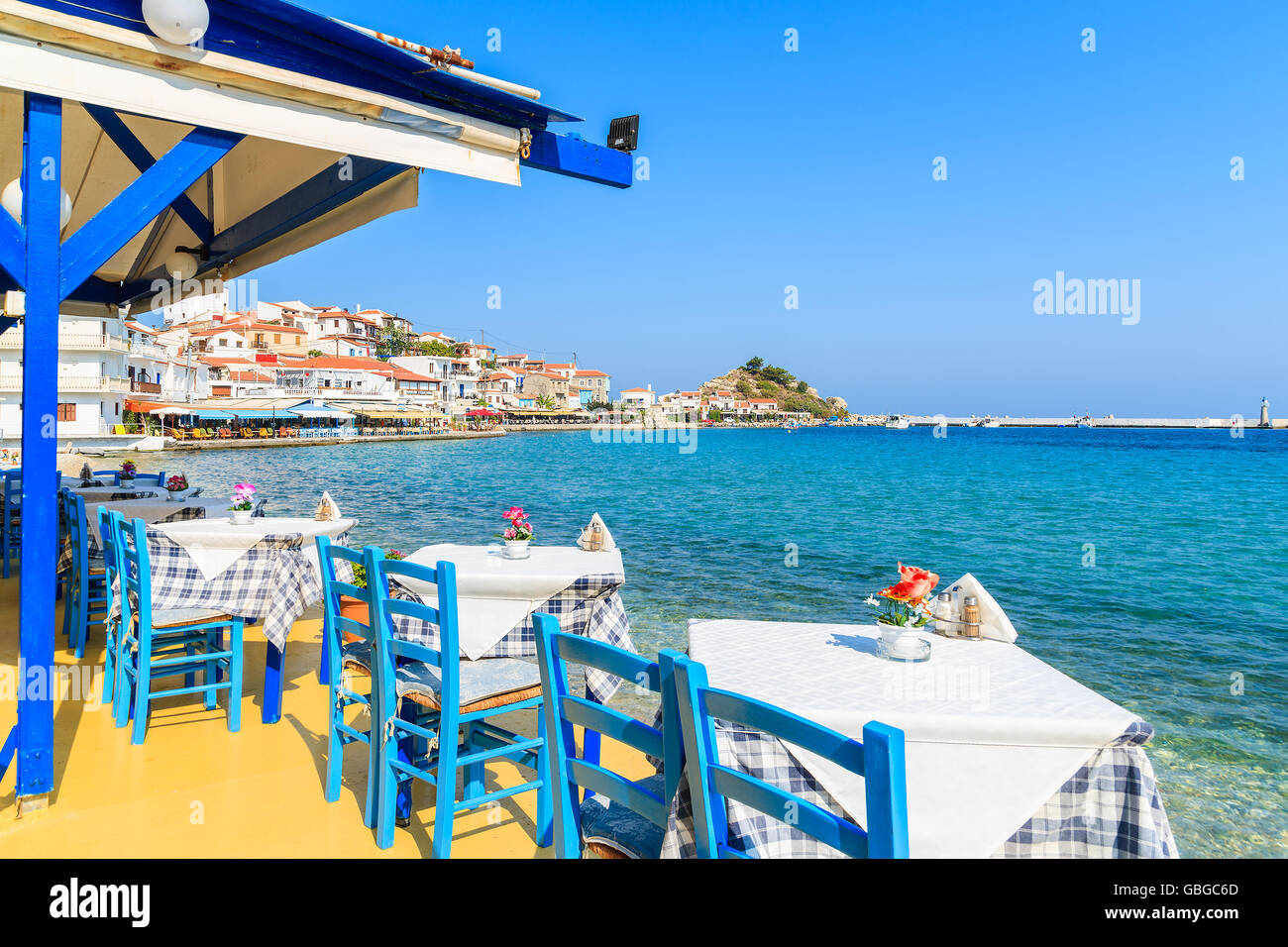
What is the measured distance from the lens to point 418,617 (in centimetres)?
248

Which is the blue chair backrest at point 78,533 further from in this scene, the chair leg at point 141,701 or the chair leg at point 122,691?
the chair leg at point 141,701

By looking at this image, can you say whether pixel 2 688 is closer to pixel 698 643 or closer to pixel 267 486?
pixel 698 643

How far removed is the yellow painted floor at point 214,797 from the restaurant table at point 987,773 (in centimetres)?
127

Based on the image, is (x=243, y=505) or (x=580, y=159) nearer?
(x=580, y=159)

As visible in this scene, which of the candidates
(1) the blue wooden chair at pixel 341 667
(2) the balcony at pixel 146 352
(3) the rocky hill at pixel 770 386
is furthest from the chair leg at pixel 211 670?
(3) the rocky hill at pixel 770 386

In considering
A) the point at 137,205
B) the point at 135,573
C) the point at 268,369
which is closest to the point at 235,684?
the point at 135,573

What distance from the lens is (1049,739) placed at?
6.07ft

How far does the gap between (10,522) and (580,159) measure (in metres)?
7.81

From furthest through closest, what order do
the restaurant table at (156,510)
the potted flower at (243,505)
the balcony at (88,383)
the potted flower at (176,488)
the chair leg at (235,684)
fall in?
the balcony at (88,383), the potted flower at (176,488), the restaurant table at (156,510), the potted flower at (243,505), the chair leg at (235,684)

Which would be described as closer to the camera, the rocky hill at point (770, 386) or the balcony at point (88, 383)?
the balcony at point (88, 383)

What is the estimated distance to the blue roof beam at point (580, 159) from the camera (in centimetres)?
332
